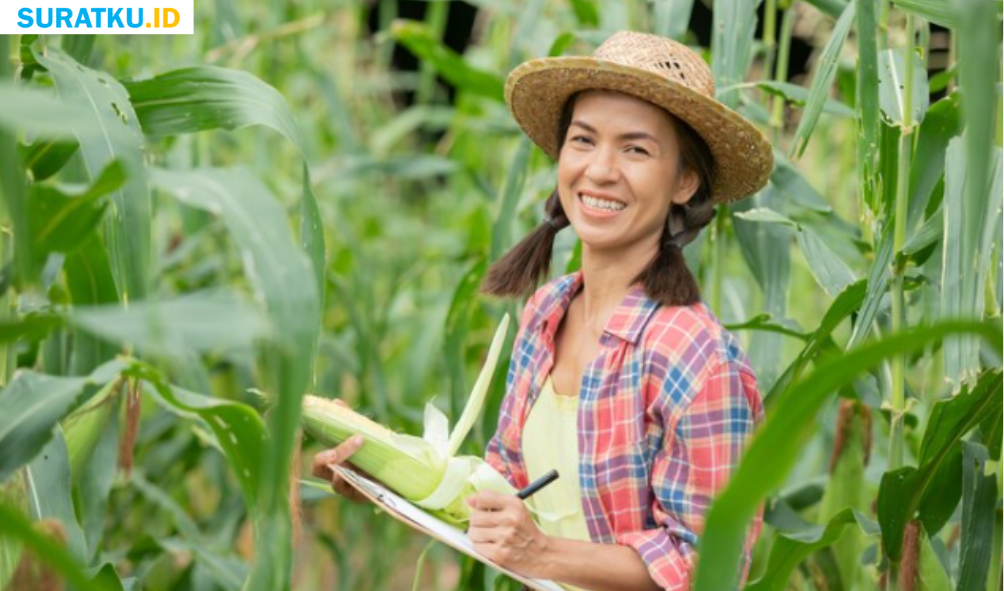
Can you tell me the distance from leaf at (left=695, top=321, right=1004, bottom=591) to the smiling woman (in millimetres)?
364

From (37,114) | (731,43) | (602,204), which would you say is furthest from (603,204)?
(37,114)

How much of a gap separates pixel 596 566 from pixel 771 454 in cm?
45

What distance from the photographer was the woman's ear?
143 centimetres

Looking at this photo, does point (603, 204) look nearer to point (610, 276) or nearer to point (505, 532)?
point (610, 276)

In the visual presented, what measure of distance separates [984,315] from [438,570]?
1.34m

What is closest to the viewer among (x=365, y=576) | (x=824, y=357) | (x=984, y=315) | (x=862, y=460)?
(x=984, y=315)

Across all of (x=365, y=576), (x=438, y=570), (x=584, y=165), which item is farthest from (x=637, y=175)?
(x=365, y=576)

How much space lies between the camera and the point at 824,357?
5.62 feet

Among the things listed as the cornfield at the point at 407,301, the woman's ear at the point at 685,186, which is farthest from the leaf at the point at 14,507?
the woman's ear at the point at 685,186

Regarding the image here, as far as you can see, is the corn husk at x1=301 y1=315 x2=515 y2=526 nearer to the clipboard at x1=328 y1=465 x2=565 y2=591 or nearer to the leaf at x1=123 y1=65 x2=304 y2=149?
the clipboard at x1=328 y1=465 x2=565 y2=591

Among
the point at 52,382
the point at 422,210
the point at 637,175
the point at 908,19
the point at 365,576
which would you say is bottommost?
the point at 365,576

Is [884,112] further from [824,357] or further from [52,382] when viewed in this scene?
[52,382]

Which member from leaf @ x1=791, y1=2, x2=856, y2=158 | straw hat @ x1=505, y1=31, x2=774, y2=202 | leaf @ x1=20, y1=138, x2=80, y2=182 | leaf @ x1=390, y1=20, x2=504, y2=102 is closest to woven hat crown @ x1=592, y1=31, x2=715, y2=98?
straw hat @ x1=505, y1=31, x2=774, y2=202

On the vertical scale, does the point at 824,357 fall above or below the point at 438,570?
above
